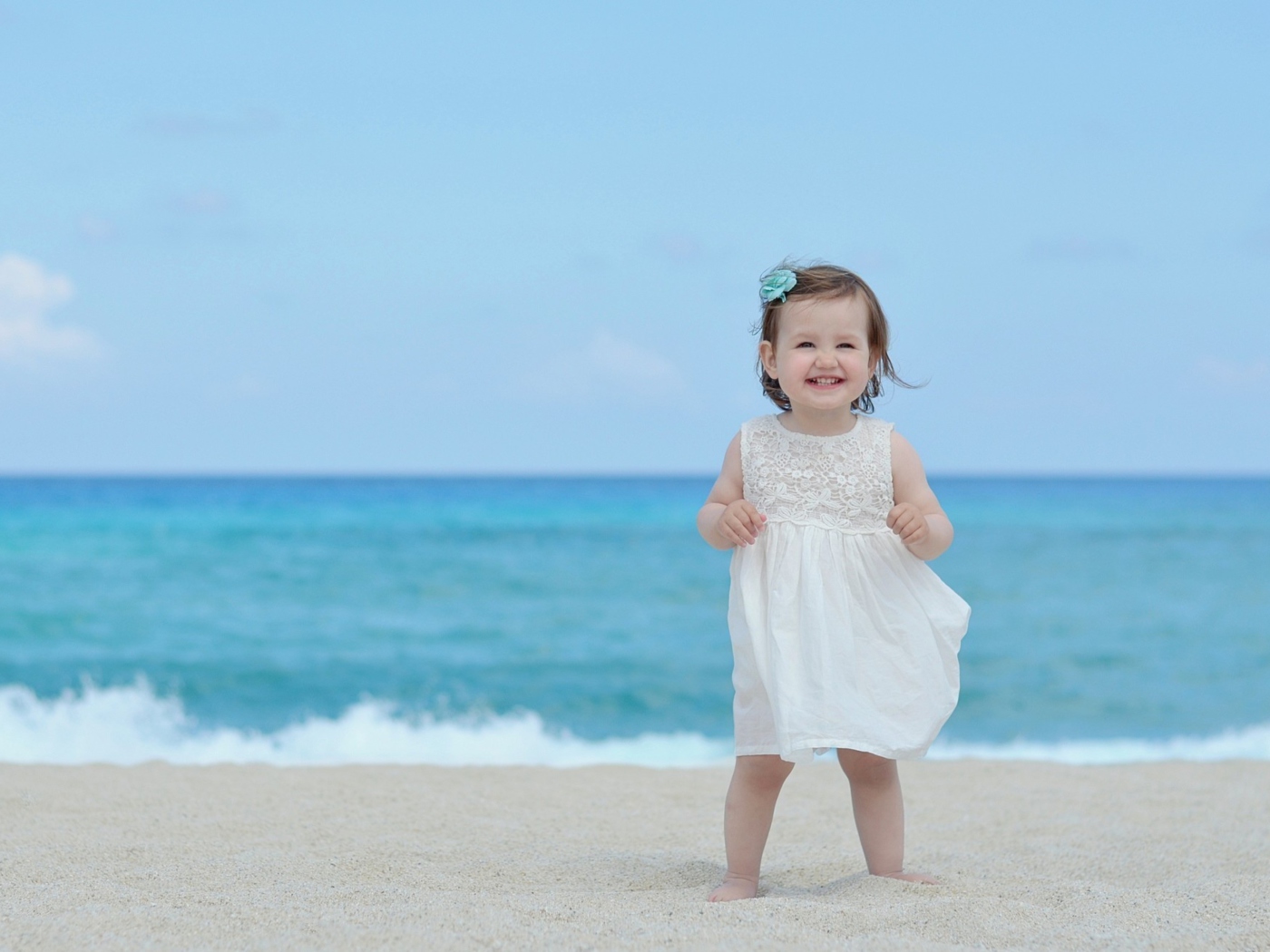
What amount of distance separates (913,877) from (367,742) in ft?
19.9

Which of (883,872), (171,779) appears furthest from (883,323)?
(171,779)

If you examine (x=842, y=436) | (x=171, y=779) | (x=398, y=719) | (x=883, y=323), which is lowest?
(x=398, y=719)

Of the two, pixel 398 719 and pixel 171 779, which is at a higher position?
pixel 171 779

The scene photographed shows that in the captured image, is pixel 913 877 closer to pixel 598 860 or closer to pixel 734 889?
pixel 734 889

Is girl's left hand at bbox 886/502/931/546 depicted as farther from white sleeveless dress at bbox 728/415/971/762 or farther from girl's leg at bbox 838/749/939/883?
girl's leg at bbox 838/749/939/883

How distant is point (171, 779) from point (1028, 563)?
53.4ft

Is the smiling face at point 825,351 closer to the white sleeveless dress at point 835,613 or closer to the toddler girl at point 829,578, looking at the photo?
the toddler girl at point 829,578

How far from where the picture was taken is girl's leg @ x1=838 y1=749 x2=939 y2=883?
10.2 ft

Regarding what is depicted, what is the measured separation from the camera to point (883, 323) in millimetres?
3059

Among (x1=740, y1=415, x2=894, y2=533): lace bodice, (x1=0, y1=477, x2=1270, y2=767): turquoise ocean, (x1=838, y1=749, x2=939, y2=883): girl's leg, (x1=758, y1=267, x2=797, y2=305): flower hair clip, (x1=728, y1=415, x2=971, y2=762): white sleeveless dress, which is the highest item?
(x1=758, y1=267, x2=797, y2=305): flower hair clip

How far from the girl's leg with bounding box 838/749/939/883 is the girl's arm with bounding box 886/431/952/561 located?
56cm

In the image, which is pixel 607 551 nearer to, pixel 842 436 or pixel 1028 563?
pixel 1028 563

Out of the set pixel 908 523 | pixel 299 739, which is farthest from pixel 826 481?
pixel 299 739

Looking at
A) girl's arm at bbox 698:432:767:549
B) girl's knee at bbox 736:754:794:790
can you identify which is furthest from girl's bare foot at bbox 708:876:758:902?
girl's arm at bbox 698:432:767:549
